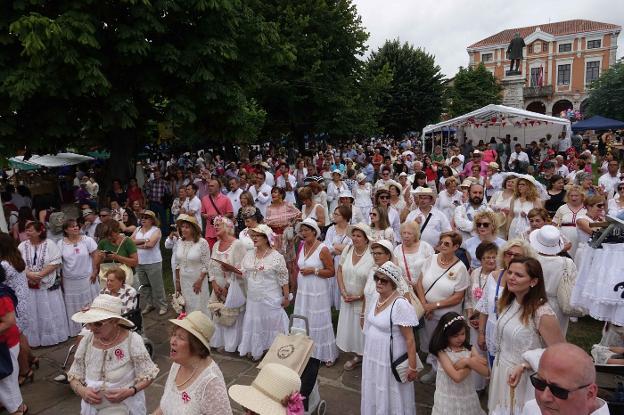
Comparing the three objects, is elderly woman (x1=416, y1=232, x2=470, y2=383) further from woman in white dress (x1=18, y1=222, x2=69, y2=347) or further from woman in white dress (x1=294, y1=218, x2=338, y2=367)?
woman in white dress (x1=18, y1=222, x2=69, y2=347)

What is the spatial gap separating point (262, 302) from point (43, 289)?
3.41 metres

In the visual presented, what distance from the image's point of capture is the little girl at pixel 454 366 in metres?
3.85

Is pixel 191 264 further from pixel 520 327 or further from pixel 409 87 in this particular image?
pixel 409 87

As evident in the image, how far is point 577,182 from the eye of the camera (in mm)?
9672

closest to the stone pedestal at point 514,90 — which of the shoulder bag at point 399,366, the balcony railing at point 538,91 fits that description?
the shoulder bag at point 399,366

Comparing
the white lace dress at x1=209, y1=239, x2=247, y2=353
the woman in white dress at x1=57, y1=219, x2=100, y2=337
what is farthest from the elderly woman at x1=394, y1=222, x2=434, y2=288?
the woman in white dress at x1=57, y1=219, x2=100, y2=337

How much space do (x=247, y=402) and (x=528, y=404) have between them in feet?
5.43

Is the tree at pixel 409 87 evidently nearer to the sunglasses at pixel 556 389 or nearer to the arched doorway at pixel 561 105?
the arched doorway at pixel 561 105

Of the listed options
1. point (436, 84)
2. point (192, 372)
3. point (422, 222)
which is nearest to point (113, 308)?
point (192, 372)

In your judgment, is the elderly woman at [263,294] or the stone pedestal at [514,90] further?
the stone pedestal at [514,90]

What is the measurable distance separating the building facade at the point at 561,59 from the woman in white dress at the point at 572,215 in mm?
61881

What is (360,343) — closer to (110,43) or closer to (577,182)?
(577,182)

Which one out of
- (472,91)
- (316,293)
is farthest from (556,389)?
(472,91)

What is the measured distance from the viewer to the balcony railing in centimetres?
6359
